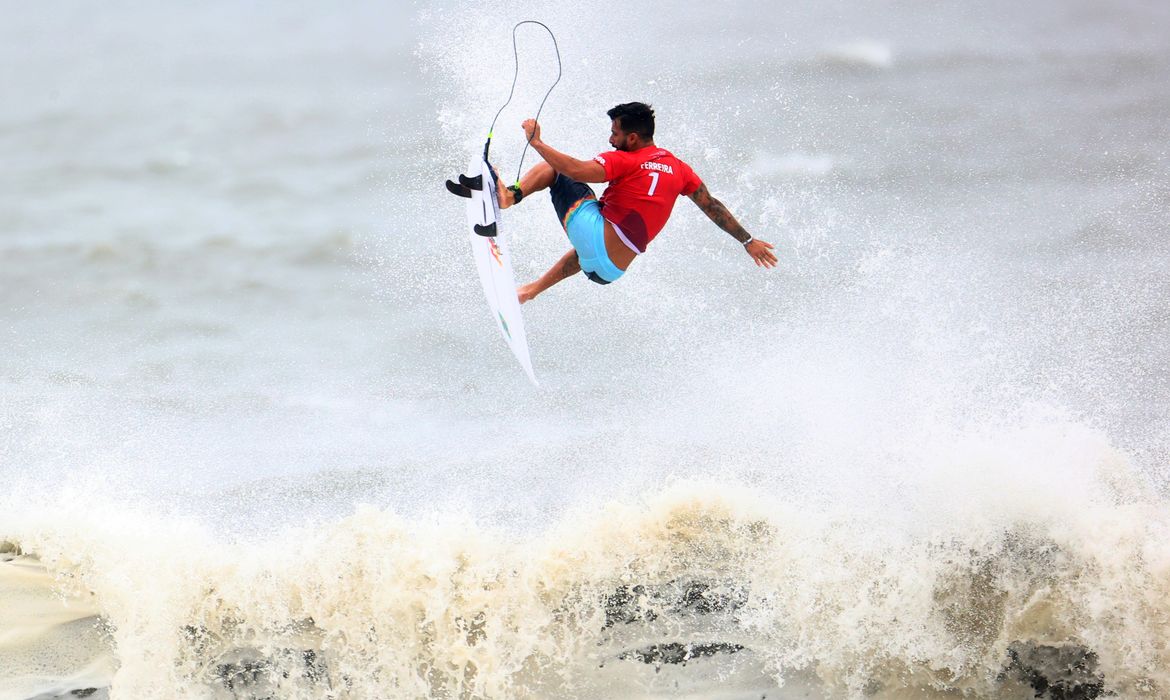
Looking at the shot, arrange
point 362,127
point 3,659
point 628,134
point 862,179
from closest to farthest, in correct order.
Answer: point 628,134, point 3,659, point 862,179, point 362,127

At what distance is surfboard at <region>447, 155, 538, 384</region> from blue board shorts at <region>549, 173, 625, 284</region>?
30 cm

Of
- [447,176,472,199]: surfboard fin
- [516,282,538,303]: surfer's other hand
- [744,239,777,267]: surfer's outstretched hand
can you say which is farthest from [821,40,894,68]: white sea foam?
[447,176,472,199]: surfboard fin

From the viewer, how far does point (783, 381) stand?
238 inches

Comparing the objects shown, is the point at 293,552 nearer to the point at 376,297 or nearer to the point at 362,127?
the point at 376,297

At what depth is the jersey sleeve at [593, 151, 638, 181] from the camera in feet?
13.1

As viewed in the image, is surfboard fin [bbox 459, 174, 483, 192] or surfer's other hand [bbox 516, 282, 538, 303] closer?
surfboard fin [bbox 459, 174, 483, 192]

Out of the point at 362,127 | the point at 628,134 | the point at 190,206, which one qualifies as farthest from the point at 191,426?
the point at 628,134

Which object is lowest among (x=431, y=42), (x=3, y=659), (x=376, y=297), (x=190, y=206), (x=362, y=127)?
(x=3, y=659)

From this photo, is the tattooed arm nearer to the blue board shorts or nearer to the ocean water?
the blue board shorts

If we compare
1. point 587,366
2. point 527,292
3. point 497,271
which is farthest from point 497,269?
point 587,366

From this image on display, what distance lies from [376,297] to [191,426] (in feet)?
4.80

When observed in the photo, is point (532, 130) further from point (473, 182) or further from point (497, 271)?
point (497, 271)

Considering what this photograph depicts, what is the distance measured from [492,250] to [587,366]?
225cm

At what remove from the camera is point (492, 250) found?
414 cm
